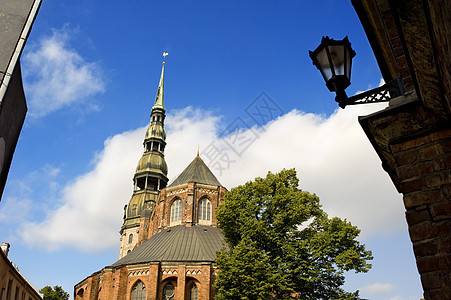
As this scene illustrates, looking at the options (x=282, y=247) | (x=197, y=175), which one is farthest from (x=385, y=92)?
(x=197, y=175)

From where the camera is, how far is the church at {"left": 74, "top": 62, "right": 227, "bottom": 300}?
2809cm

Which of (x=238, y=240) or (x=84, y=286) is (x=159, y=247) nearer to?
(x=84, y=286)

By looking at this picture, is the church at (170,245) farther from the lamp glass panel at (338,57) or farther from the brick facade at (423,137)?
the brick facade at (423,137)

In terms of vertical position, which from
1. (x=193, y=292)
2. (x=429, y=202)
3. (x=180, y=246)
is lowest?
(x=429, y=202)

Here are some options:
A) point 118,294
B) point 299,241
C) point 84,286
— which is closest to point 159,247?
point 118,294

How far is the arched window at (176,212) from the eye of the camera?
119 feet

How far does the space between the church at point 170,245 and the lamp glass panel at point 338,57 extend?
78.4 feet

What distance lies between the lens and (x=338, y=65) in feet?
13.0

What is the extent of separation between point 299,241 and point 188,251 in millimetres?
14539

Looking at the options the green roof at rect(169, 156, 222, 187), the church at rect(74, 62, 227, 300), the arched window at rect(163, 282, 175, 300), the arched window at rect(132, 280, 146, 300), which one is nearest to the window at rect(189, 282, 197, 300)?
the church at rect(74, 62, 227, 300)

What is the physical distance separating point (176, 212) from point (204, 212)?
9.53 feet

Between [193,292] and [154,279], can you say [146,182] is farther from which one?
[193,292]

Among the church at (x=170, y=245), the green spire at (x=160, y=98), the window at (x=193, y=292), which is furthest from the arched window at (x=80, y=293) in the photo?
the green spire at (x=160, y=98)

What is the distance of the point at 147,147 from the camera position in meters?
53.2
